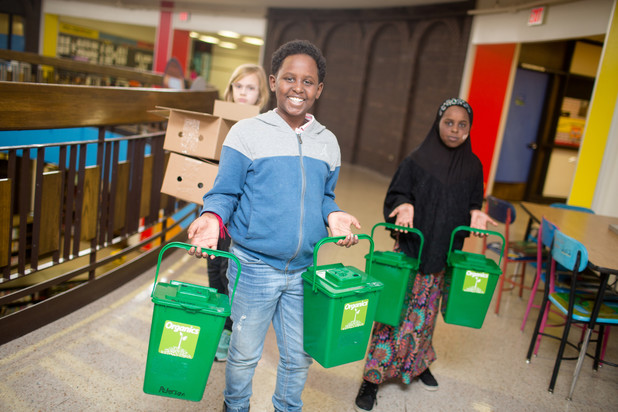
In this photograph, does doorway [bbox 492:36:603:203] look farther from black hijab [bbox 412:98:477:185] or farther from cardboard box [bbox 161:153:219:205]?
cardboard box [bbox 161:153:219:205]

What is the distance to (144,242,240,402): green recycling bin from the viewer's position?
1.35 m

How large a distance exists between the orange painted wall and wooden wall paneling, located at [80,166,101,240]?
6239 millimetres

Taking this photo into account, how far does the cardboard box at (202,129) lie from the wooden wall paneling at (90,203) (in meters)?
0.60

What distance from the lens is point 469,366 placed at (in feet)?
9.14

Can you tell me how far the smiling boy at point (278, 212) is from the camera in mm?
1544

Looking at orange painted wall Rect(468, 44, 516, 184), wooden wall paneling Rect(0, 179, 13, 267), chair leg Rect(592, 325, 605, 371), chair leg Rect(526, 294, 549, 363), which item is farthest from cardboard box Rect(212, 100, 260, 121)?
orange painted wall Rect(468, 44, 516, 184)

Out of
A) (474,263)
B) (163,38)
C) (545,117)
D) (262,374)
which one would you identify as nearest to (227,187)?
(474,263)

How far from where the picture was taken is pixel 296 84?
5.18ft

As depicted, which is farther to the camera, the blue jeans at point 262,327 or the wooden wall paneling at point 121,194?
the wooden wall paneling at point 121,194

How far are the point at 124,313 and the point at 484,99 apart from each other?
6.67 m

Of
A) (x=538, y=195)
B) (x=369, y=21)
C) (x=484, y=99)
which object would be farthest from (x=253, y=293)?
(x=369, y=21)

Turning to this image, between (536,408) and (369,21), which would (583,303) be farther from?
(369,21)

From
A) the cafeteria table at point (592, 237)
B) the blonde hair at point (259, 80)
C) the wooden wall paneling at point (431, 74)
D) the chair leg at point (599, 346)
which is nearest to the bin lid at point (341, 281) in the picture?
the cafeteria table at point (592, 237)

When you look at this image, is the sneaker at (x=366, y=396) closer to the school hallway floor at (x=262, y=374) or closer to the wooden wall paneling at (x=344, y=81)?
the school hallway floor at (x=262, y=374)
